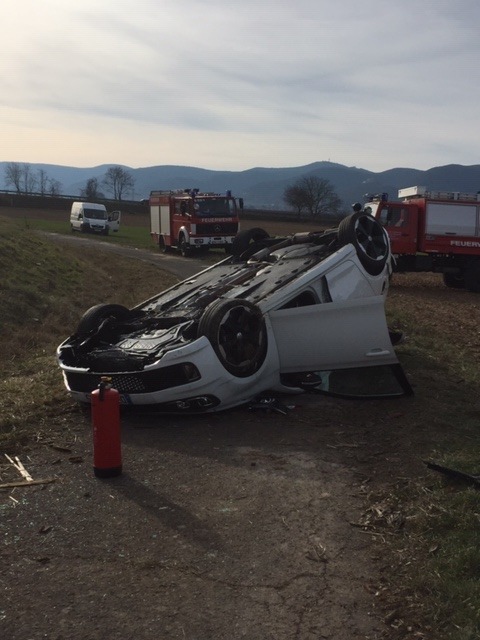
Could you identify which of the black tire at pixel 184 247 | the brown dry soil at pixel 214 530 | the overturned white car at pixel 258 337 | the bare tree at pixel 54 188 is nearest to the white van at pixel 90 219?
the black tire at pixel 184 247

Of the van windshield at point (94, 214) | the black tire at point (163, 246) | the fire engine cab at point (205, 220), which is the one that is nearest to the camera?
the fire engine cab at point (205, 220)

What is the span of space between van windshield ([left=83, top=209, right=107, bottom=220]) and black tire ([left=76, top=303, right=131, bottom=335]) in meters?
39.3

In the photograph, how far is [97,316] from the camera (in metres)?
7.28

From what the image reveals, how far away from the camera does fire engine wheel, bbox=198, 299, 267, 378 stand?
6125 millimetres

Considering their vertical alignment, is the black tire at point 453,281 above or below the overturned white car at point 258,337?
below

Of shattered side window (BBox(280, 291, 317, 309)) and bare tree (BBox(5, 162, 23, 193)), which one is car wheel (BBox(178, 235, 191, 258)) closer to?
shattered side window (BBox(280, 291, 317, 309))

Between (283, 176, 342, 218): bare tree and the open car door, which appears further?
(283, 176, 342, 218): bare tree

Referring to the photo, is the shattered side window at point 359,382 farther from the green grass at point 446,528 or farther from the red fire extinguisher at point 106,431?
the red fire extinguisher at point 106,431

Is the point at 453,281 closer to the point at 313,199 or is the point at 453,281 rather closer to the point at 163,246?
the point at 163,246

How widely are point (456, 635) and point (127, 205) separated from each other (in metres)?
76.1

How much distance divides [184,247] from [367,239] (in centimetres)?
2130

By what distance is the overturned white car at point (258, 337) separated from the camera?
604 cm

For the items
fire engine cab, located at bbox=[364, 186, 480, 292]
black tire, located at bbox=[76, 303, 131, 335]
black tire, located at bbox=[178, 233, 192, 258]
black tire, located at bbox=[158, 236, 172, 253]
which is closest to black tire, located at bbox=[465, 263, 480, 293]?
fire engine cab, located at bbox=[364, 186, 480, 292]

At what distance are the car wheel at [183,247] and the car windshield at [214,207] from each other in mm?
1259
